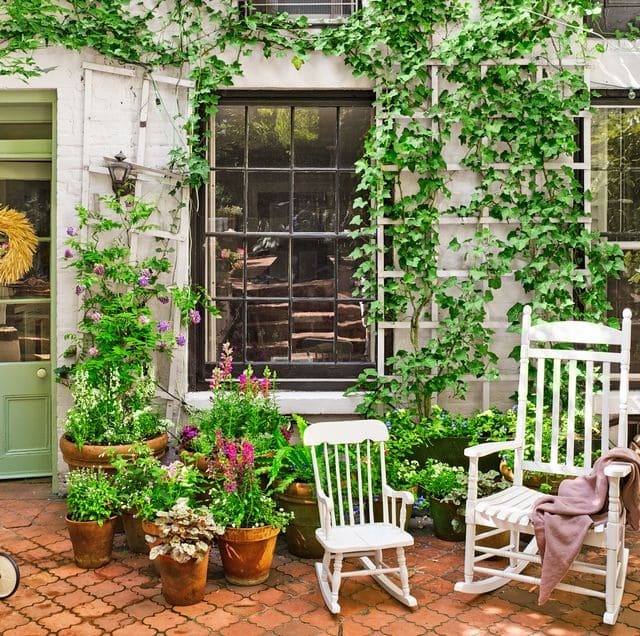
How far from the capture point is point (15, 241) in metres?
5.64

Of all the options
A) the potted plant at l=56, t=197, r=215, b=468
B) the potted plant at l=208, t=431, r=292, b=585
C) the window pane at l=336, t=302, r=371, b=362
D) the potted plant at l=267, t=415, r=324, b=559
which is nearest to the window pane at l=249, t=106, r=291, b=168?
the potted plant at l=56, t=197, r=215, b=468

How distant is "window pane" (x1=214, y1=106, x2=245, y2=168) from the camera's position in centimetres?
559

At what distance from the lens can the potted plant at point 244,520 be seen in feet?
13.2

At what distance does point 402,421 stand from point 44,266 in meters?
2.82

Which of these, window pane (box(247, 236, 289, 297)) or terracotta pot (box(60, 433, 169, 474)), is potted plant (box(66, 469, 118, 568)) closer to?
terracotta pot (box(60, 433, 169, 474))

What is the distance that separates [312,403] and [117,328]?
1389 mm

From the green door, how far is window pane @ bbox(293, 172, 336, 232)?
1.81m

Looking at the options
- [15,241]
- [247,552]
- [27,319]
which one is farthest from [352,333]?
[15,241]

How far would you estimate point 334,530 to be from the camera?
12.9ft

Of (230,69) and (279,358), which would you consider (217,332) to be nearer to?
(279,358)

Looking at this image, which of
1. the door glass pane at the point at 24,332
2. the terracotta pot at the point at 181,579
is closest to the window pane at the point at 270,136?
the door glass pane at the point at 24,332

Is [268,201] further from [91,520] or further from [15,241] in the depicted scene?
[91,520]

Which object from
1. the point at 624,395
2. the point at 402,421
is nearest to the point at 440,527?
the point at 402,421

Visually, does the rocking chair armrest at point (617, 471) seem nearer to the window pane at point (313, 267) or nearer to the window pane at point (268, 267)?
the window pane at point (313, 267)
